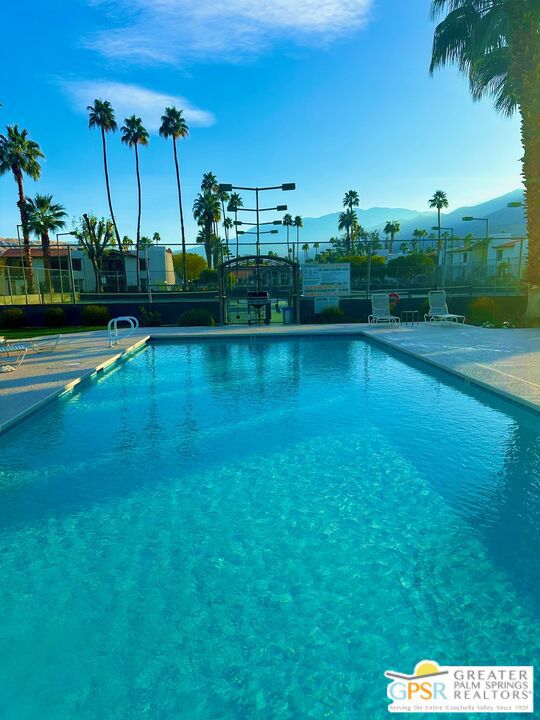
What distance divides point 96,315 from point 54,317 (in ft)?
5.80

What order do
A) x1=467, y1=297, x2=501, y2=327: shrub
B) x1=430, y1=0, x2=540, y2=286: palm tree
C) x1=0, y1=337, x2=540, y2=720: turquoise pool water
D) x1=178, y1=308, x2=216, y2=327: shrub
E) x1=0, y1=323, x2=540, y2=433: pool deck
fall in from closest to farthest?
x1=0, y1=337, x2=540, y2=720: turquoise pool water < x1=0, y1=323, x2=540, y2=433: pool deck < x1=430, y1=0, x2=540, y2=286: palm tree < x1=467, y1=297, x2=501, y2=327: shrub < x1=178, y1=308, x2=216, y2=327: shrub

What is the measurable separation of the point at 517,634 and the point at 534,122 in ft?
56.1

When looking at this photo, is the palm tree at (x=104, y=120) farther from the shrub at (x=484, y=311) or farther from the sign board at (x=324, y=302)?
the shrub at (x=484, y=311)

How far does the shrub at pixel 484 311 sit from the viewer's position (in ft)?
62.3

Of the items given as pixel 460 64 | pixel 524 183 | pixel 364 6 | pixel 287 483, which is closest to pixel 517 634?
pixel 287 483

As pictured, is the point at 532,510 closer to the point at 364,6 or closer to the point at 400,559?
the point at 400,559

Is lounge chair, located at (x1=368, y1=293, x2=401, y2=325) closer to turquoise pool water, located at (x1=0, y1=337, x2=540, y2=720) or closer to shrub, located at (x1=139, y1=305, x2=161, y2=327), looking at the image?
shrub, located at (x1=139, y1=305, x2=161, y2=327)

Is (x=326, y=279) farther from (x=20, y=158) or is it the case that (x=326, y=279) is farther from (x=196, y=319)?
(x=20, y=158)

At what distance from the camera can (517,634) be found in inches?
114

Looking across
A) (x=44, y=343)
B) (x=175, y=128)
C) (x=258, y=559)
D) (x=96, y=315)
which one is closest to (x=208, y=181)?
(x=175, y=128)

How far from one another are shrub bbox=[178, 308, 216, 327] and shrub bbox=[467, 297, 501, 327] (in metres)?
10.4

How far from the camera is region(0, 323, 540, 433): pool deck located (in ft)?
26.4

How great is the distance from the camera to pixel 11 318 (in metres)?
19.9

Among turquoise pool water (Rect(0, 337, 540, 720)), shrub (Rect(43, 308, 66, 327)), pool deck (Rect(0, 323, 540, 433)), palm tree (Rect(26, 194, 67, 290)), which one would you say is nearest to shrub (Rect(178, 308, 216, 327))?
pool deck (Rect(0, 323, 540, 433))
